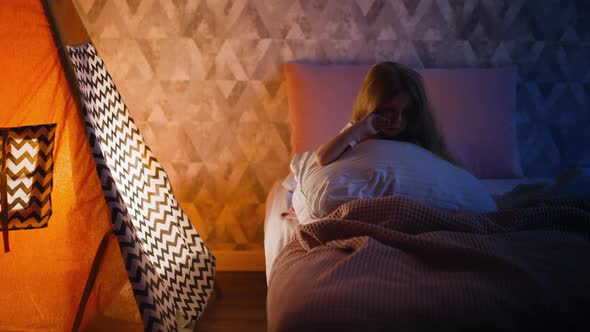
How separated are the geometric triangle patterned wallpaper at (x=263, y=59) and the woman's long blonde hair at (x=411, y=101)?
0.61m

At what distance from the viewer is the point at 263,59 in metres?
2.33

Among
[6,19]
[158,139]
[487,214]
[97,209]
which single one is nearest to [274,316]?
[487,214]

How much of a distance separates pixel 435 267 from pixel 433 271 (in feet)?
0.09

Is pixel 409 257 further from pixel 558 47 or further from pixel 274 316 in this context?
pixel 558 47

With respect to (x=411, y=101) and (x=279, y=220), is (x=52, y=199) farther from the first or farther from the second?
(x=411, y=101)

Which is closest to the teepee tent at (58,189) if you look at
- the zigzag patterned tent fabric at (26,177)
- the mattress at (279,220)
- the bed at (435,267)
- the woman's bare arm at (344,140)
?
the zigzag patterned tent fabric at (26,177)

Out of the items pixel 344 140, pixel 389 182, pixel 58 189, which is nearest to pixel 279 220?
pixel 344 140

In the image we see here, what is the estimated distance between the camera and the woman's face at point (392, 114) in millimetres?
1729

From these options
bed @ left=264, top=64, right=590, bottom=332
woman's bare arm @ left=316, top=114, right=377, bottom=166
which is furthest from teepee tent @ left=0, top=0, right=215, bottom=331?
woman's bare arm @ left=316, top=114, right=377, bottom=166

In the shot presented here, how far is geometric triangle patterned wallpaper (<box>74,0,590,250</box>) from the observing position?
2293 mm

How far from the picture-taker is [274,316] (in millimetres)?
1015

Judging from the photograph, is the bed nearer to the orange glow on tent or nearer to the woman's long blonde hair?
the woman's long blonde hair

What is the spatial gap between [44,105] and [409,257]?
127 cm

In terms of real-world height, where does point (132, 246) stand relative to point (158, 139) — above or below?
below
